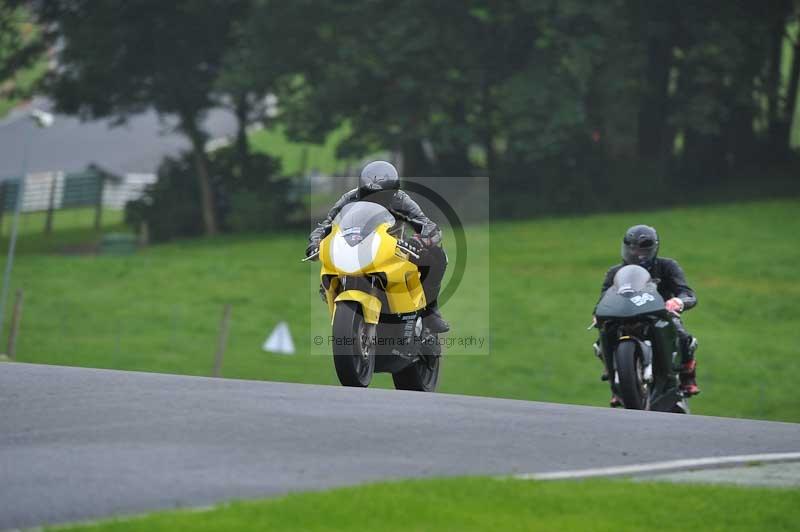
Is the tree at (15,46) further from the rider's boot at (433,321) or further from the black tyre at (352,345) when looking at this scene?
the black tyre at (352,345)

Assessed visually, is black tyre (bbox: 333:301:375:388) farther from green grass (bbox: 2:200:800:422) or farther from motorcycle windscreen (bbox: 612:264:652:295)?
green grass (bbox: 2:200:800:422)

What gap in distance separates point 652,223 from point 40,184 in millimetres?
26698

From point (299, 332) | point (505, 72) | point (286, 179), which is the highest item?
point (505, 72)

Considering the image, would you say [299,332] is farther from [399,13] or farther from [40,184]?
[40,184]

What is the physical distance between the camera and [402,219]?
13430 millimetres

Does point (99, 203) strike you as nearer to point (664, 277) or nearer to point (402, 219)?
point (664, 277)

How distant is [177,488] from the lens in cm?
805

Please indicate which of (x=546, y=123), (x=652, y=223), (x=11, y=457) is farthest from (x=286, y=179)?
(x=11, y=457)

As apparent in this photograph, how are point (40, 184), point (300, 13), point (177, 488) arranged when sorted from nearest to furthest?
1. point (177, 488)
2. point (300, 13)
3. point (40, 184)

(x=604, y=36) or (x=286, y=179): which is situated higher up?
(x=604, y=36)

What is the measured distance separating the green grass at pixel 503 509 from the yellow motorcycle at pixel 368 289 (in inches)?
161

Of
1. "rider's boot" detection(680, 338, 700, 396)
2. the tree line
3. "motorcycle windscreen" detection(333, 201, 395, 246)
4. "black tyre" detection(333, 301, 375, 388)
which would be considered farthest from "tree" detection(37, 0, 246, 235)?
"black tyre" detection(333, 301, 375, 388)

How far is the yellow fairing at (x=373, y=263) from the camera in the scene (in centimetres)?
1254

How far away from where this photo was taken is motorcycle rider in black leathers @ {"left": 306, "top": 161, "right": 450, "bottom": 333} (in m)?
13.2
